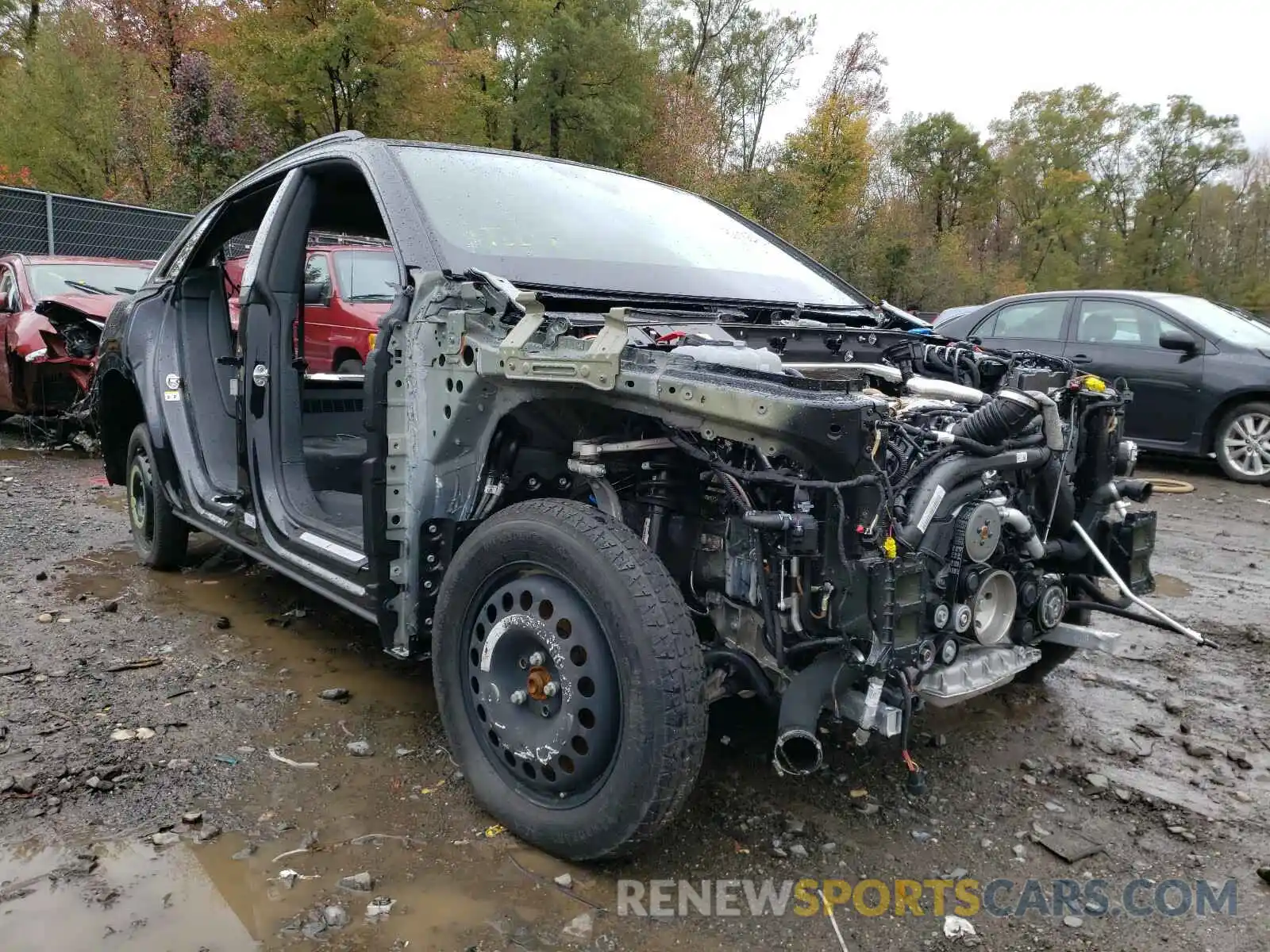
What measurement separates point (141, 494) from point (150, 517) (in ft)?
0.64

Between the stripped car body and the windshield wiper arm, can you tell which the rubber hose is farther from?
the windshield wiper arm

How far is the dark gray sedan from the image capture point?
24.9 ft

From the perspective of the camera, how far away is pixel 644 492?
8.16ft

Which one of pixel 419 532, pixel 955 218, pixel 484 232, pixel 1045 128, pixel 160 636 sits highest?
pixel 1045 128

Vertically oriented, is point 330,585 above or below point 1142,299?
below

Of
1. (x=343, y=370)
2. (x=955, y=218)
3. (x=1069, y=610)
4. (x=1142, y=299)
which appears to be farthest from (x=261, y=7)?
(x=955, y=218)

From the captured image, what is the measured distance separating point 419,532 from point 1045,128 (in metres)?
51.7

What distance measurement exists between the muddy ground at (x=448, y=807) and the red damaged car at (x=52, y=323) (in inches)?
174

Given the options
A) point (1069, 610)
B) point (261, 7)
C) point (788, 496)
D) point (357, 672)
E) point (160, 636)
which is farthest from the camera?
point (261, 7)

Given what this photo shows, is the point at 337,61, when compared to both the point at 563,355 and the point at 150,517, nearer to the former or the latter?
the point at 150,517

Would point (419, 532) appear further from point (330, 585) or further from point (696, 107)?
point (696, 107)

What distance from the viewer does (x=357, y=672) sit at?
363 centimetres

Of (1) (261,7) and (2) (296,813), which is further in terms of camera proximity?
(1) (261,7)

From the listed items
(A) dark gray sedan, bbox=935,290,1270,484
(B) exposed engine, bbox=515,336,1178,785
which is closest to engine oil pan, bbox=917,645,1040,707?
(B) exposed engine, bbox=515,336,1178,785
